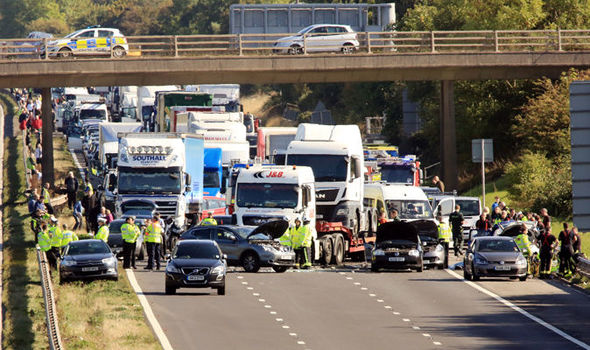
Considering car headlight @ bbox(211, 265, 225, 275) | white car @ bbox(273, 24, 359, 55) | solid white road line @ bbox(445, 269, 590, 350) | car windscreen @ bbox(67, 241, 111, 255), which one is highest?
white car @ bbox(273, 24, 359, 55)

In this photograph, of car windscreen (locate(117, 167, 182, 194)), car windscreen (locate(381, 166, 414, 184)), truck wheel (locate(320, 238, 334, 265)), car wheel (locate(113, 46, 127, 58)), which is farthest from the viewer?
car wheel (locate(113, 46, 127, 58))

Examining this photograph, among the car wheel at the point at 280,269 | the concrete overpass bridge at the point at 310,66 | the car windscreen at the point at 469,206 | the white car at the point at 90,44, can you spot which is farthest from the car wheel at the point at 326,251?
the white car at the point at 90,44

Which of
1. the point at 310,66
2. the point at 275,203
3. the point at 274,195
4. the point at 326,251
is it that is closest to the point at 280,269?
the point at 326,251

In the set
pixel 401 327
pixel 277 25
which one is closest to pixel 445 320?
pixel 401 327

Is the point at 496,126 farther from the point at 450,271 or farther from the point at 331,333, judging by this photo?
the point at 331,333

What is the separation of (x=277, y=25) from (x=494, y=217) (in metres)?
71.7

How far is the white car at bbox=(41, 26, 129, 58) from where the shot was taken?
201 ft

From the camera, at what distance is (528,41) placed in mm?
69062

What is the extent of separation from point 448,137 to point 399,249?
90.7 feet

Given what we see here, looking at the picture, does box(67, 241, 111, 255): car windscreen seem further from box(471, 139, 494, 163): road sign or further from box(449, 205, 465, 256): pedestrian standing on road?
box(471, 139, 494, 163): road sign

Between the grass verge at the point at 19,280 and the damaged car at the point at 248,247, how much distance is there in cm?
490

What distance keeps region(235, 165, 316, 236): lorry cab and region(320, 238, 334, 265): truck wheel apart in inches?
29.0

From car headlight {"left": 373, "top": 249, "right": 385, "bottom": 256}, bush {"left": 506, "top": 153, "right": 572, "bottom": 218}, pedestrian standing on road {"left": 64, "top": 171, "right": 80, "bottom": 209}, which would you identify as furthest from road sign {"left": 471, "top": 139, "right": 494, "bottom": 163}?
pedestrian standing on road {"left": 64, "top": 171, "right": 80, "bottom": 209}

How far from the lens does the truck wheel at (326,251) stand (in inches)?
1603
